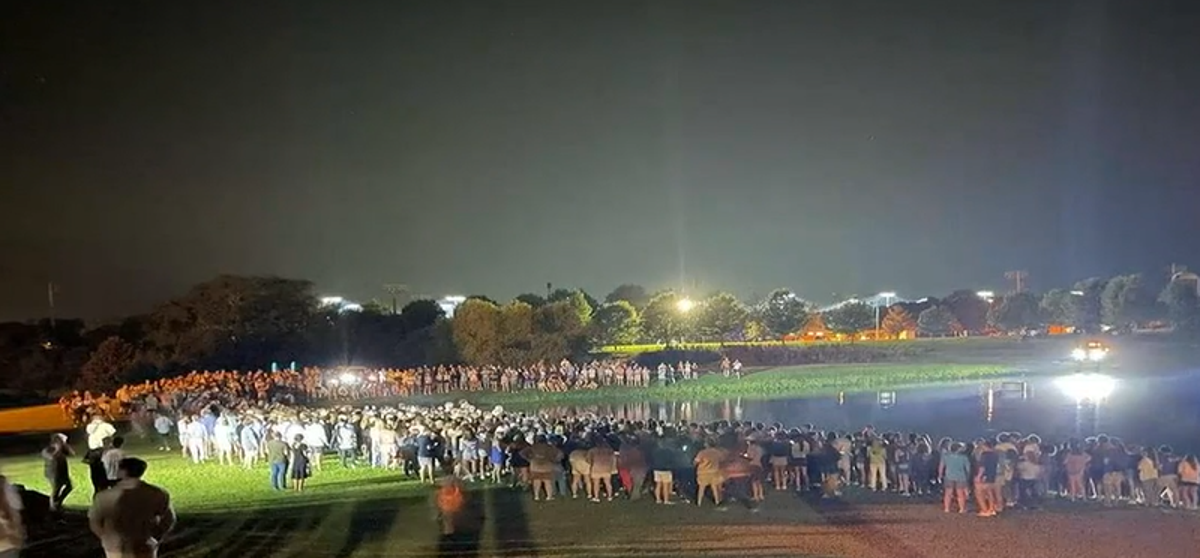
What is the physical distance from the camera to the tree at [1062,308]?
452 feet

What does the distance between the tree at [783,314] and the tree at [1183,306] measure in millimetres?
42142

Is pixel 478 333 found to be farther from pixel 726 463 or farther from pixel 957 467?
pixel 957 467

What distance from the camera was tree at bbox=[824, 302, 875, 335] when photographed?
148m

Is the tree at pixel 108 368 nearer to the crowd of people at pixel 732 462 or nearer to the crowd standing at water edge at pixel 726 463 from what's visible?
the crowd standing at water edge at pixel 726 463

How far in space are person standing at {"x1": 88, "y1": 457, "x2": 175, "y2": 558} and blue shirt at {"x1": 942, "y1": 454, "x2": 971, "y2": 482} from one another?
13933 millimetres

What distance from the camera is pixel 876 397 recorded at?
5669 centimetres

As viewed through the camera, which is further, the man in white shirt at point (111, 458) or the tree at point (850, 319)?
the tree at point (850, 319)

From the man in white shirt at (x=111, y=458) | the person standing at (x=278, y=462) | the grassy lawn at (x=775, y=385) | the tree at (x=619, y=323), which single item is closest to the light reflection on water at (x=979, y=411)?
the grassy lawn at (x=775, y=385)

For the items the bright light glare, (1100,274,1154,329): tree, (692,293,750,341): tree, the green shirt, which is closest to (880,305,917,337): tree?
(1100,274,1154,329): tree

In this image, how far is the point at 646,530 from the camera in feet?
57.4

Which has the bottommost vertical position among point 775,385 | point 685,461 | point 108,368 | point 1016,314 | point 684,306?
point 775,385

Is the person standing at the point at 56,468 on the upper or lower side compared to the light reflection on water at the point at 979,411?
upper

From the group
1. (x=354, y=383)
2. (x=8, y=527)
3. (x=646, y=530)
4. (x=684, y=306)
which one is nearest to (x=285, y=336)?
(x=354, y=383)

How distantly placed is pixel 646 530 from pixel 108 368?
2412 inches
